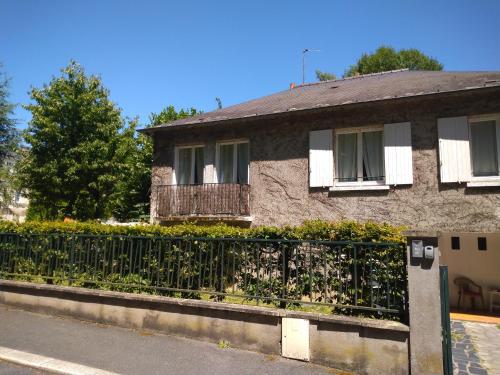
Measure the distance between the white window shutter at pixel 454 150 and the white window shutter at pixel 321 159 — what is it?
283cm

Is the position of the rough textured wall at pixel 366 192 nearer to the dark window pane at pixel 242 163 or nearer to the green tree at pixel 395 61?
the dark window pane at pixel 242 163

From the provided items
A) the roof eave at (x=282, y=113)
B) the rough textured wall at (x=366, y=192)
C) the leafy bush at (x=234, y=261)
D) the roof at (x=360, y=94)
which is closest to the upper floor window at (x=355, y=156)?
the rough textured wall at (x=366, y=192)

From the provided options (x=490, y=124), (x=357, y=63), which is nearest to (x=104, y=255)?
(x=490, y=124)

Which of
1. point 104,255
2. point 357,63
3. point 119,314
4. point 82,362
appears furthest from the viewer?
point 357,63

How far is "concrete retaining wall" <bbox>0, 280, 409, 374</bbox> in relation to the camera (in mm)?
4684

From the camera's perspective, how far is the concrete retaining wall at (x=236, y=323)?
468 centimetres

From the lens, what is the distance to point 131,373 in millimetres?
4711

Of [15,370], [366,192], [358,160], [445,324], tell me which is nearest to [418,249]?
[445,324]

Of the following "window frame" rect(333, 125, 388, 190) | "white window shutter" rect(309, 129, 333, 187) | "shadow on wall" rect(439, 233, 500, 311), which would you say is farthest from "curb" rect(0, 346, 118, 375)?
"shadow on wall" rect(439, 233, 500, 311)

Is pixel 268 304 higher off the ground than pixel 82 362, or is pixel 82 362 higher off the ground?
pixel 268 304

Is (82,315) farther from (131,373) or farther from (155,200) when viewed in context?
(155,200)

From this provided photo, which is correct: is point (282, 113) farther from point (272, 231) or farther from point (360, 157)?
point (272, 231)

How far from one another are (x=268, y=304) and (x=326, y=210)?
5248mm

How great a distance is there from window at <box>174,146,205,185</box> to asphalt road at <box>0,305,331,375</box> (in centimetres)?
710
